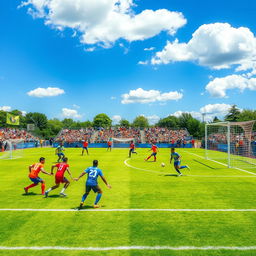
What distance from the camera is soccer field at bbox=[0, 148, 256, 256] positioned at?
5.88m

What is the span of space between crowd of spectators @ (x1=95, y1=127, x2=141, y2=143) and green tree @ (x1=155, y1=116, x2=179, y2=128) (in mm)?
81024

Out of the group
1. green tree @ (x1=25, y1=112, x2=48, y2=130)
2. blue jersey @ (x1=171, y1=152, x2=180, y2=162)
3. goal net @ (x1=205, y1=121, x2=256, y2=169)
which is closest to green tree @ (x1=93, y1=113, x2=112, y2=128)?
green tree @ (x1=25, y1=112, x2=48, y2=130)

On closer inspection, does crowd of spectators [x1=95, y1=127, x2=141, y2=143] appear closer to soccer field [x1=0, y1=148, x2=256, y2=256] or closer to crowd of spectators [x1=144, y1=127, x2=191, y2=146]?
crowd of spectators [x1=144, y1=127, x2=191, y2=146]

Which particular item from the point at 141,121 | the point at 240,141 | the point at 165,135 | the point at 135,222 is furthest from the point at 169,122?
the point at 135,222

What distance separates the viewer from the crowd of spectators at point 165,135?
57494 millimetres

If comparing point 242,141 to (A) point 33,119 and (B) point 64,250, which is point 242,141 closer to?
(B) point 64,250

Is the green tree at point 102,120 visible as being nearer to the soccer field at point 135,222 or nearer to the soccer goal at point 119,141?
the soccer goal at point 119,141

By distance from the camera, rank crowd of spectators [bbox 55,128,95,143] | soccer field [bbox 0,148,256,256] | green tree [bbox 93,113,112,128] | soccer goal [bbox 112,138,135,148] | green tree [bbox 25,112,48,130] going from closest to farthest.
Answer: soccer field [bbox 0,148,256,256] < soccer goal [bbox 112,138,135,148] < crowd of spectators [bbox 55,128,95,143] < green tree [bbox 25,112,48,130] < green tree [bbox 93,113,112,128]

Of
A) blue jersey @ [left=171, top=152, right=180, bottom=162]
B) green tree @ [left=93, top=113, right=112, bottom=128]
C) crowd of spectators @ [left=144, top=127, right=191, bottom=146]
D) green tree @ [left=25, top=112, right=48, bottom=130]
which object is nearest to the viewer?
blue jersey @ [left=171, top=152, right=180, bottom=162]

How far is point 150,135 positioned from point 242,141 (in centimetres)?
3759

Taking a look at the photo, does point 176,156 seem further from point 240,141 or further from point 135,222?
point 240,141

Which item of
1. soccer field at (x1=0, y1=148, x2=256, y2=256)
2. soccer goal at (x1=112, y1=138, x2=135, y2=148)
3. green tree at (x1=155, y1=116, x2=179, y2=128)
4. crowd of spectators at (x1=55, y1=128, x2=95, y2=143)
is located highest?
green tree at (x1=155, y1=116, x2=179, y2=128)

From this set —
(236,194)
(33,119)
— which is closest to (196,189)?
(236,194)

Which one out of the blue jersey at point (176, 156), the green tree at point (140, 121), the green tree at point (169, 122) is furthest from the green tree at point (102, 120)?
the blue jersey at point (176, 156)
